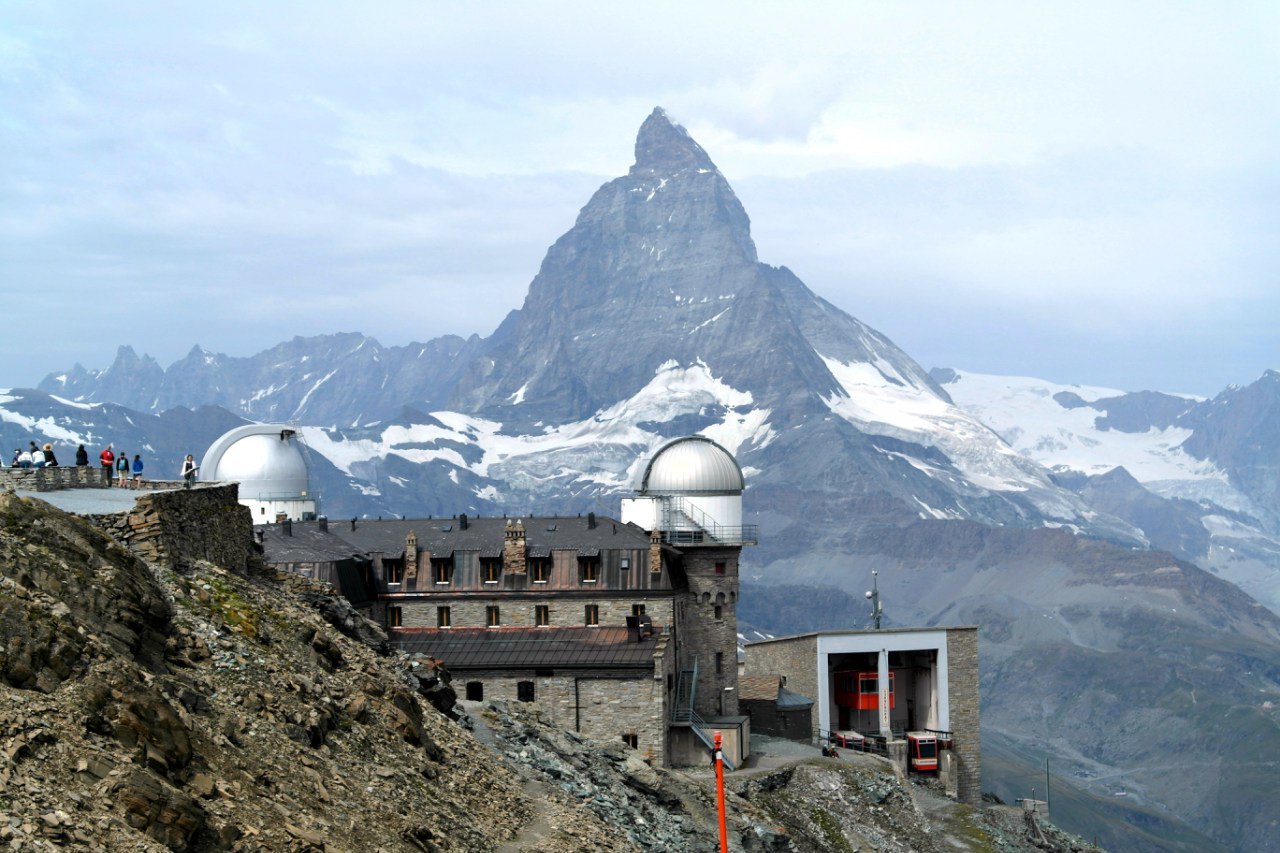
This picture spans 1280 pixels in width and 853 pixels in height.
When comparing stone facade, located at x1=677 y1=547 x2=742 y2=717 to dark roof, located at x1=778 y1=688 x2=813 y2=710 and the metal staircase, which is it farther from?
dark roof, located at x1=778 y1=688 x2=813 y2=710

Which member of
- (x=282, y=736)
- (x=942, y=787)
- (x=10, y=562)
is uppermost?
(x=10, y=562)

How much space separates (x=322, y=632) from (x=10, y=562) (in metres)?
14.7

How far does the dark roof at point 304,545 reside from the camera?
314ft

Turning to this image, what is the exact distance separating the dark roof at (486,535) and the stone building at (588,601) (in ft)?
0.48

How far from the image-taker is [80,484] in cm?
5131

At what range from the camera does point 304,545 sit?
10050cm

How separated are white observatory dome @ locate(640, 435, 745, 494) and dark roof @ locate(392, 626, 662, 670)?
17.4 meters

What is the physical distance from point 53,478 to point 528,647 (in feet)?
159

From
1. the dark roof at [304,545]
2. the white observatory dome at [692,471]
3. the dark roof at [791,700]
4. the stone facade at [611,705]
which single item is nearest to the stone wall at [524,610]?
the dark roof at [304,545]

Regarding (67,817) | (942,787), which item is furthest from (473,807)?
(942,787)

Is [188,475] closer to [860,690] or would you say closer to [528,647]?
[528,647]

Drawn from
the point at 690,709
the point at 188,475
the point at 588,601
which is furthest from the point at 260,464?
the point at 188,475

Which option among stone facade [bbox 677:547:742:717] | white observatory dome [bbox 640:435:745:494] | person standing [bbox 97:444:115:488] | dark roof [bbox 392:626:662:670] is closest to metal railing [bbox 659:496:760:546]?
white observatory dome [bbox 640:435:745:494]

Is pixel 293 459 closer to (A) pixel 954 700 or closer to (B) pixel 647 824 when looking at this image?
(A) pixel 954 700
